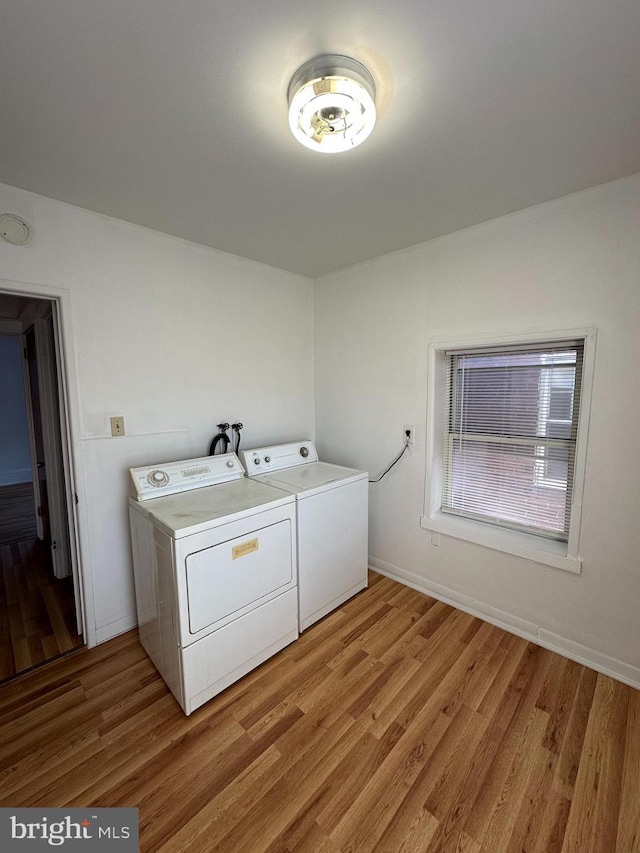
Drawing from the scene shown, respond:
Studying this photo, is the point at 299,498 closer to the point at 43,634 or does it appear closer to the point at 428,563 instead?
the point at 428,563

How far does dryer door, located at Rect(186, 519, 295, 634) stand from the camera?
1624mm

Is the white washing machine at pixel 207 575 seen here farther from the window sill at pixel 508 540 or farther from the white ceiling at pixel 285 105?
the white ceiling at pixel 285 105

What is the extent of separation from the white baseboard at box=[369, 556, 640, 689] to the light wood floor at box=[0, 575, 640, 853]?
5 cm

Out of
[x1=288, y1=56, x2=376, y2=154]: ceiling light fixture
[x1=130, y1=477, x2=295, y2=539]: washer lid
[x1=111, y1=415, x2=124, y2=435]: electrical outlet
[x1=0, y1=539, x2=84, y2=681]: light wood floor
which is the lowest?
[x1=0, y1=539, x2=84, y2=681]: light wood floor

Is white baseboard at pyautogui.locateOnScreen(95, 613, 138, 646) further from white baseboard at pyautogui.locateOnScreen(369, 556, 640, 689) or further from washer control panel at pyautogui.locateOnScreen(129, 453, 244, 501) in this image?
white baseboard at pyautogui.locateOnScreen(369, 556, 640, 689)

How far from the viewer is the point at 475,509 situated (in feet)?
7.92

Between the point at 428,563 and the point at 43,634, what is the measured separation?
256 centimetres

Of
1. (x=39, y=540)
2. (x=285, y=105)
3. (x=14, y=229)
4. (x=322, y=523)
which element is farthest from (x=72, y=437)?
(x=39, y=540)

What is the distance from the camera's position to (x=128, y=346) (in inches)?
83.4

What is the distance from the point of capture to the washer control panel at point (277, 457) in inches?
98.7

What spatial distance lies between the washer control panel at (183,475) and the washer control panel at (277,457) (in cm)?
9

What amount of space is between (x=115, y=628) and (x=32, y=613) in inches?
26.9

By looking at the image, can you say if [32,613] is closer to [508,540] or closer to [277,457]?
[277,457]

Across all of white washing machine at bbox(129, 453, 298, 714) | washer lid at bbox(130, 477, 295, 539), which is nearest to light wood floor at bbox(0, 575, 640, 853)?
white washing machine at bbox(129, 453, 298, 714)
